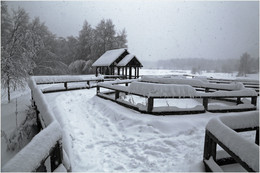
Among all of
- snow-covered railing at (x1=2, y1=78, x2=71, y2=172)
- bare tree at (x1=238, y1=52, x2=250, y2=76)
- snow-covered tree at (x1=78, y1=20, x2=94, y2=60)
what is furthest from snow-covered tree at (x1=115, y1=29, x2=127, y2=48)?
bare tree at (x1=238, y1=52, x2=250, y2=76)

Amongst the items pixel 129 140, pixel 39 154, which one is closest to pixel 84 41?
pixel 129 140

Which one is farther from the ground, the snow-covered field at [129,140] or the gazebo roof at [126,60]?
the gazebo roof at [126,60]

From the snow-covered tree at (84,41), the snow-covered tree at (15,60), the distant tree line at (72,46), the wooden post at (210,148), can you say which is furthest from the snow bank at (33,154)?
the snow-covered tree at (84,41)

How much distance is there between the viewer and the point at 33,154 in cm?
160

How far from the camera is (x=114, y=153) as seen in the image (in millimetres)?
4062

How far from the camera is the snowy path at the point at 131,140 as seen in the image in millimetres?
3658

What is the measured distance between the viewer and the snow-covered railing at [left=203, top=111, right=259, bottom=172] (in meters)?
2.06

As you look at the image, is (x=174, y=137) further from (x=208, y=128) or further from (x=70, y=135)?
(x=70, y=135)

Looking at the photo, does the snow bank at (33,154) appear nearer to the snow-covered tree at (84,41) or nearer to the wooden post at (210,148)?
the wooden post at (210,148)

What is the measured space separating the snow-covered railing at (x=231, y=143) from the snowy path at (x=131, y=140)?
0.62 meters

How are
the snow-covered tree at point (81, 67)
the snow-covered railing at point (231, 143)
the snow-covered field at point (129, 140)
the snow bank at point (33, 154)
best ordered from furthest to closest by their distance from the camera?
the snow-covered tree at point (81, 67) < the snow-covered field at point (129, 140) < the snow-covered railing at point (231, 143) < the snow bank at point (33, 154)

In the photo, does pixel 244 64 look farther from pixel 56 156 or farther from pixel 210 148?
pixel 56 156

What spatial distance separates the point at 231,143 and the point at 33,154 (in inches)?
105

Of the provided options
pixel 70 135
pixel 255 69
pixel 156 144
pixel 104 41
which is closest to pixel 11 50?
pixel 70 135
